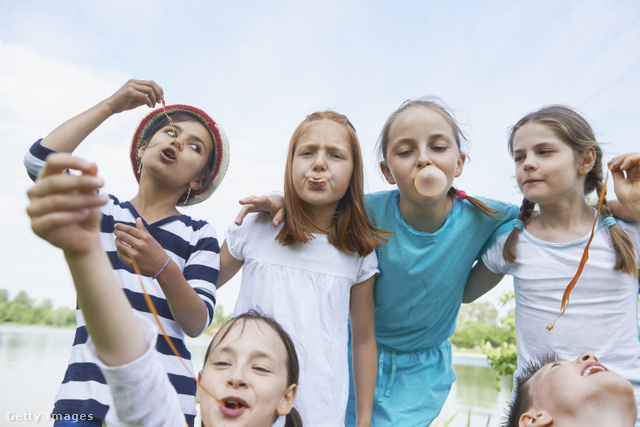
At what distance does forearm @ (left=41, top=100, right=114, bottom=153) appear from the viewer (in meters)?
1.83

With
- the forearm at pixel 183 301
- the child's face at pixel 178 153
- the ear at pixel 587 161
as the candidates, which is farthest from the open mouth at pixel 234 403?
Result: the ear at pixel 587 161

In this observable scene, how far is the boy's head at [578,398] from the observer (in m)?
1.47

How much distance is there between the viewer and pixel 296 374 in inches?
60.6

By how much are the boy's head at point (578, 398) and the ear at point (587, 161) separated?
976 mm

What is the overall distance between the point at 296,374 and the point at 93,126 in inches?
49.7

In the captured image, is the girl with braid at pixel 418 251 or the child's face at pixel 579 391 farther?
the girl with braid at pixel 418 251

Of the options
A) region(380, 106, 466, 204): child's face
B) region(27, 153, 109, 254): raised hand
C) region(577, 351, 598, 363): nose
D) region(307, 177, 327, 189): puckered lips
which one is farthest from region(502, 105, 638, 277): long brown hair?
region(27, 153, 109, 254): raised hand

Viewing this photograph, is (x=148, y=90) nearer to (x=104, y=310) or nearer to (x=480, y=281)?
(x=104, y=310)

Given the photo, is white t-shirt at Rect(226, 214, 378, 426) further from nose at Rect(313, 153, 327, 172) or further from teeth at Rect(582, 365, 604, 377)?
teeth at Rect(582, 365, 604, 377)

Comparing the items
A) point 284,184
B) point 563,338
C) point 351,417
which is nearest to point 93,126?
point 284,184

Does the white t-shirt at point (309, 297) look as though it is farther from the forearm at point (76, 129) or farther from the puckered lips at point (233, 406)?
the forearm at point (76, 129)

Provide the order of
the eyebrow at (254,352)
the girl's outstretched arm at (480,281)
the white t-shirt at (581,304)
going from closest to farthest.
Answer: the eyebrow at (254,352), the white t-shirt at (581,304), the girl's outstretched arm at (480,281)

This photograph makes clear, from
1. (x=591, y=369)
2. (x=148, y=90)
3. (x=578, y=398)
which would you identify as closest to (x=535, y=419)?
(x=578, y=398)

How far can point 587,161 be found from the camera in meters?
2.27
